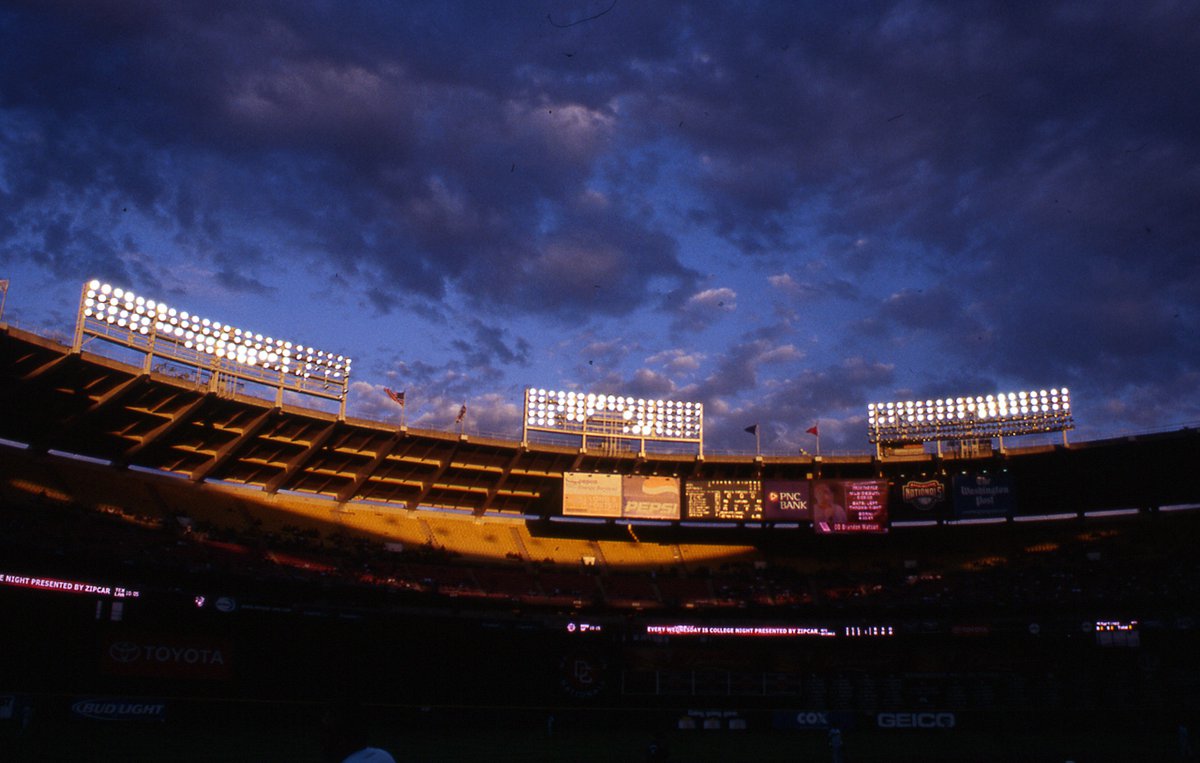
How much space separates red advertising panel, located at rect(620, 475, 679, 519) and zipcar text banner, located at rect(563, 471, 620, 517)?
2.02ft

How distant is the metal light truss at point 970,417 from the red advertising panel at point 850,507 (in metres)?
4.77

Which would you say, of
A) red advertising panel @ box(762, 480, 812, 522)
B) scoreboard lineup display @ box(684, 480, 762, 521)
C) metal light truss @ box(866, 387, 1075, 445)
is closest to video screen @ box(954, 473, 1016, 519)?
metal light truss @ box(866, 387, 1075, 445)

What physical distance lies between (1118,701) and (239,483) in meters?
53.1

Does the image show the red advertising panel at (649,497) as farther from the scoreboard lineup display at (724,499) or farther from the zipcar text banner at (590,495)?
the scoreboard lineup display at (724,499)

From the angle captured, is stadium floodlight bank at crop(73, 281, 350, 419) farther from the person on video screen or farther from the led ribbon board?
the person on video screen

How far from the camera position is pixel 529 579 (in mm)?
56219

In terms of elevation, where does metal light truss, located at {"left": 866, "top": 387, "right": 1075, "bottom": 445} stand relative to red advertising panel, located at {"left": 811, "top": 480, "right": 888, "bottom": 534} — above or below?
above

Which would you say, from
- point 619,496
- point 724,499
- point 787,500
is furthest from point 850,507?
point 619,496

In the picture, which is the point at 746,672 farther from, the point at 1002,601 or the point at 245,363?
the point at 245,363

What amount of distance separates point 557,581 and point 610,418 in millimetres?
11713

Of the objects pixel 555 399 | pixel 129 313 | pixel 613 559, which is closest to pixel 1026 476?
pixel 613 559

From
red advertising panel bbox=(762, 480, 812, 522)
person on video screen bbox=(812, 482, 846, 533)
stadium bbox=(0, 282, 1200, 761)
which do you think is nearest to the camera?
stadium bbox=(0, 282, 1200, 761)

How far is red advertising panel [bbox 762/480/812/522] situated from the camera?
186ft

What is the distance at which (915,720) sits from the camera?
130 feet
